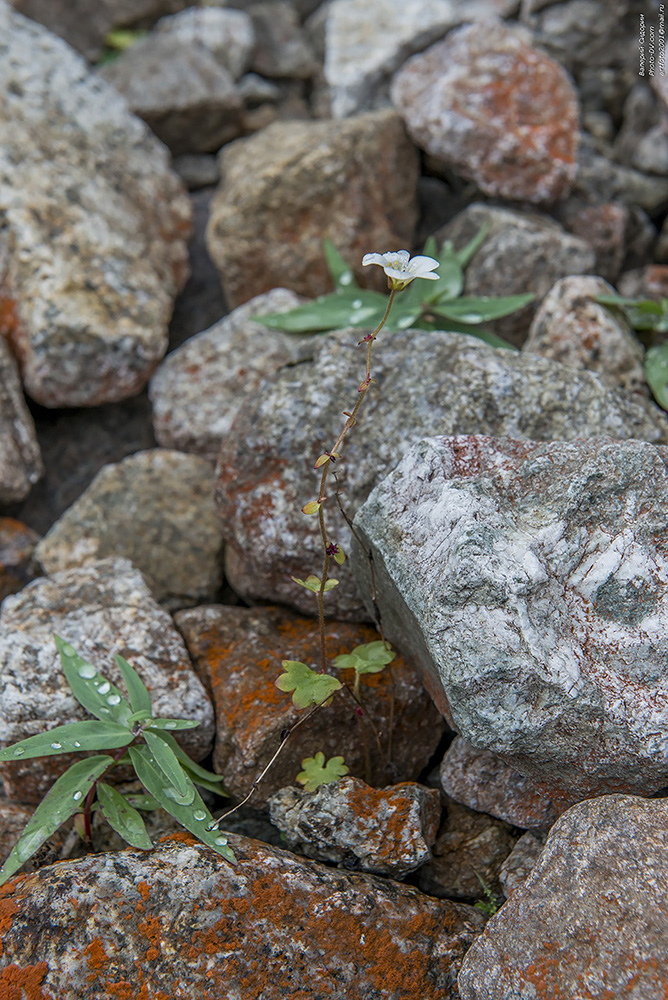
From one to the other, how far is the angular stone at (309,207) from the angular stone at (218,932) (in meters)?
2.61

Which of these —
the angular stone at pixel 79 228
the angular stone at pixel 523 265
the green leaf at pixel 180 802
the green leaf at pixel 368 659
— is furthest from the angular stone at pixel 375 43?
the green leaf at pixel 180 802

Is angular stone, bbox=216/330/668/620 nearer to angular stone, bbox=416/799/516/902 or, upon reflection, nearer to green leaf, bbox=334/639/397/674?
green leaf, bbox=334/639/397/674

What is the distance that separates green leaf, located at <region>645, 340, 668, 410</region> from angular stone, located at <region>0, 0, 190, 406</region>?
1976 millimetres

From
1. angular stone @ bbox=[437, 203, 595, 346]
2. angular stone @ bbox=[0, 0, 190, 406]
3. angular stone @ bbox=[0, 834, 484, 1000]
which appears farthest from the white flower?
angular stone @ bbox=[0, 0, 190, 406]

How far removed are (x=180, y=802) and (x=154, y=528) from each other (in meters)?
Answer: 1.25

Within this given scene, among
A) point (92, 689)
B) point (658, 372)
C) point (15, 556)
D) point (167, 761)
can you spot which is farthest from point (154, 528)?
point (658, 372)

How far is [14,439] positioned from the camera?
324 centimetres

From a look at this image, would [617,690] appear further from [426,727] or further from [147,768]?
[147,768]

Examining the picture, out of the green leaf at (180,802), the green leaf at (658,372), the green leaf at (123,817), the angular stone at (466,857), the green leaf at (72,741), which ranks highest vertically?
the green leaf at (658,372)

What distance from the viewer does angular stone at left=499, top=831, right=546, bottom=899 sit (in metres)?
2.00

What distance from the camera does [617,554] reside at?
1896 millimetres

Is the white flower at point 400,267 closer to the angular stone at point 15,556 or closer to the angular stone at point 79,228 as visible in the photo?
the angular stone at point 79,228

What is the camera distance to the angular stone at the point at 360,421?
2.45 m

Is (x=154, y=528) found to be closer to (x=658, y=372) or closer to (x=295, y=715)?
(x=295, y=715)
